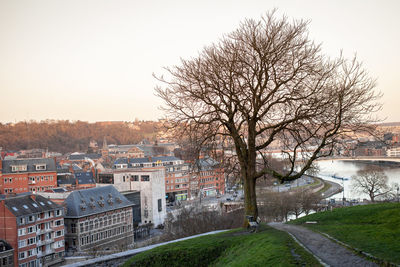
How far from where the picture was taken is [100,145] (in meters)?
172

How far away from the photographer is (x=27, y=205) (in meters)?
31.9

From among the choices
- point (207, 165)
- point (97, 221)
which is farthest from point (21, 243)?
point (207, 165)

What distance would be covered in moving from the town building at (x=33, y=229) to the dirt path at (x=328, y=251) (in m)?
24.5

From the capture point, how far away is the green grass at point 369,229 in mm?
8086

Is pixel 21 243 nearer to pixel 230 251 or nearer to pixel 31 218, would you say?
pixel 31 218

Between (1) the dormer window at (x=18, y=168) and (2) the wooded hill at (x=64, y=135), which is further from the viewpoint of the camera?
(2) the wooded hill at (x=64, y=135)

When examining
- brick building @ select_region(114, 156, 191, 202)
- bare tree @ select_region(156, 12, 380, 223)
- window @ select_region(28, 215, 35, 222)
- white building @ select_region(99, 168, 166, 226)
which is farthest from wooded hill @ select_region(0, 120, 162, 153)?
bare tree @ select_region(156, 12, 380, 223)

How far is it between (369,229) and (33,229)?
87.5 ft

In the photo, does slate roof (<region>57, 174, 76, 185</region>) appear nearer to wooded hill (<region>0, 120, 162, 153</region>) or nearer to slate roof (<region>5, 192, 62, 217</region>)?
slate roof (<region>5, 192, 62, 217</region>)

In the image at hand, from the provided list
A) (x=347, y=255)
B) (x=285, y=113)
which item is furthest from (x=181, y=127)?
(x=347, y=255)

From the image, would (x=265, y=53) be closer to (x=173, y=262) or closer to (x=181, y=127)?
(x=181, y=127)

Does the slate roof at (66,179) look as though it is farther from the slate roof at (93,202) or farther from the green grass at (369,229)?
the green grass at (369,229)

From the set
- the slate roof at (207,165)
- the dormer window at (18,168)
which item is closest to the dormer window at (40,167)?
the dormer window at (18,168)

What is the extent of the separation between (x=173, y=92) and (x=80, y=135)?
160m
